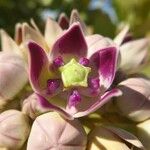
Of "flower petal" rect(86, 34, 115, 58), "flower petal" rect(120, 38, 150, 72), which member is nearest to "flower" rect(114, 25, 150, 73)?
"flower petal" rect(120, 38, 150, 72)

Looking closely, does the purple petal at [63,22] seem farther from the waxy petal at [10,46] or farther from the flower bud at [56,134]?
the flower bud at [56,134]

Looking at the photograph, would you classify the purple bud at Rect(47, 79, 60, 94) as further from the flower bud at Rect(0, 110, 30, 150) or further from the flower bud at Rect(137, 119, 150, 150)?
the flower bud at Rect(137, 119, 150, 150)

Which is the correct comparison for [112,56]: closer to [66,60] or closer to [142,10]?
[66,60]

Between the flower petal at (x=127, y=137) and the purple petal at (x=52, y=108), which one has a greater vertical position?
the purple petal at (x=52, y=108)

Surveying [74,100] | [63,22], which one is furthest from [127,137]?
[63,22]

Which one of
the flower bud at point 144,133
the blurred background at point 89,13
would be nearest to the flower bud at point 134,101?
the flower bud at point 144,133

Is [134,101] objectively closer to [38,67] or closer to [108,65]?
[108,65]

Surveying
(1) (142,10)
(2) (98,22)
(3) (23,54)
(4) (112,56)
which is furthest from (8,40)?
(1) (142,10)
